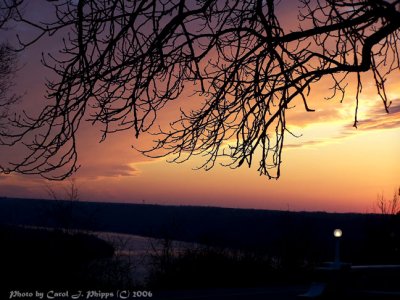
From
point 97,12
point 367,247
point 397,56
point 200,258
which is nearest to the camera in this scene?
point 97,12

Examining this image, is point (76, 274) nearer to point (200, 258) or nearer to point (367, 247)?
point (200, 258)

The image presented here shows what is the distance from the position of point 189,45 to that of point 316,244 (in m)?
11.9

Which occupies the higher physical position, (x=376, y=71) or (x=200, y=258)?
(x=376, y=71)

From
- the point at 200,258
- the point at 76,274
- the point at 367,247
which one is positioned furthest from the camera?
the point at 367,247

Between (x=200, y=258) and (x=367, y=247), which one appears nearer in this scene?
(x=200, y=258)

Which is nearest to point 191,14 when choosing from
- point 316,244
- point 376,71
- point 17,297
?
point 376,71

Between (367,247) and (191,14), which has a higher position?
Answer: (191,14)

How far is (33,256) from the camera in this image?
42.9 ft

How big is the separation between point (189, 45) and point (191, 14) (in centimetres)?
37

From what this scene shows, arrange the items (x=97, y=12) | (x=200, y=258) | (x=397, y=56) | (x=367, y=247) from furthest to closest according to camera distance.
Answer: (x=367, y=247)
(x=200, y=258)
(x=397, y=56)
(x=97, y=12)

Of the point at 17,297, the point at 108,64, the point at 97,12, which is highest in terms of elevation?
the point at 97,12

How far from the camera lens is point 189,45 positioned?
6578mm

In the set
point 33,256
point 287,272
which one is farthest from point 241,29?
point 287,272

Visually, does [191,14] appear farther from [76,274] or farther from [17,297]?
[76,274]
